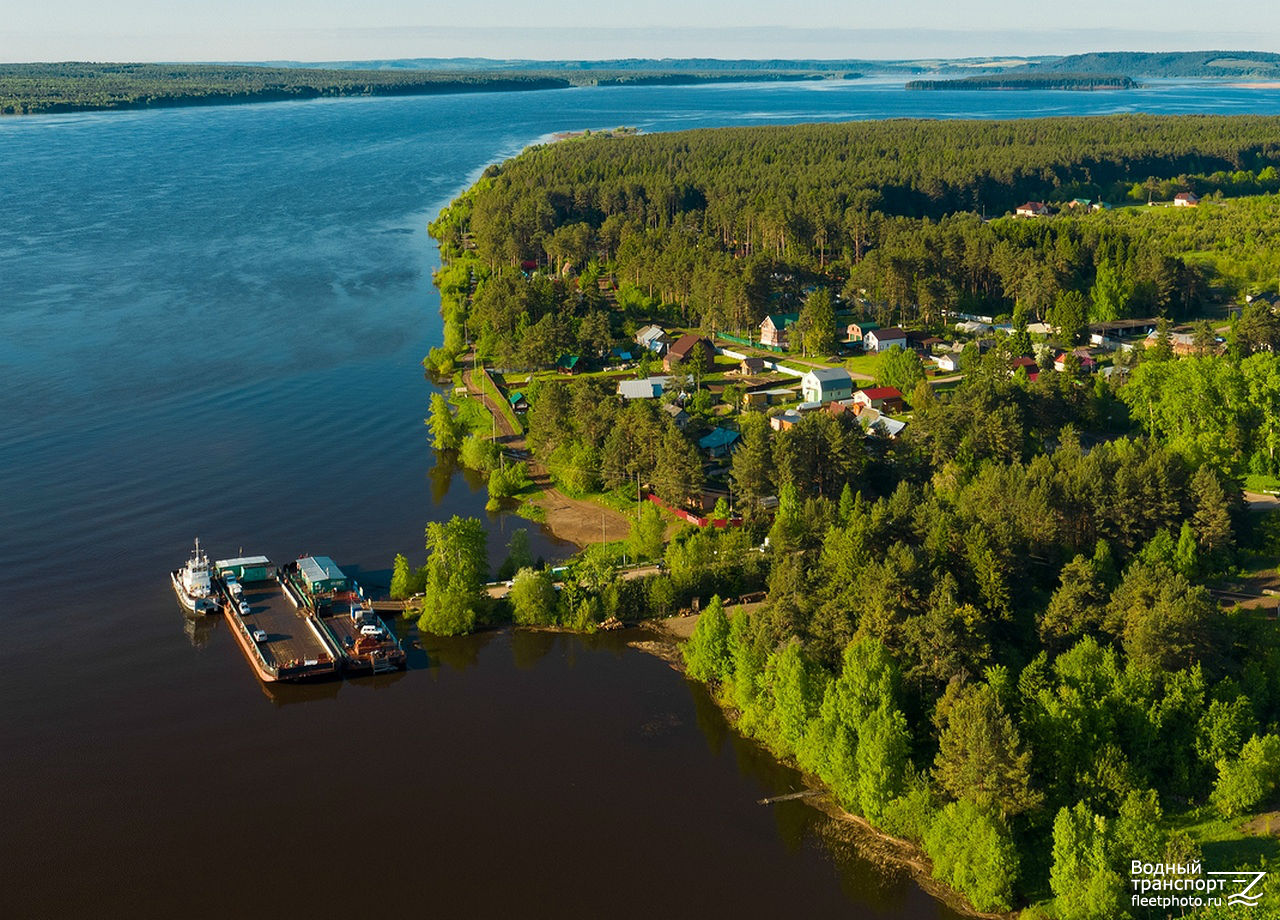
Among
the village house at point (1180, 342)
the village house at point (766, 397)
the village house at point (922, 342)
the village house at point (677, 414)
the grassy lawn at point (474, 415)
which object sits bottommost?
the grassy lawn at point (474, 415)

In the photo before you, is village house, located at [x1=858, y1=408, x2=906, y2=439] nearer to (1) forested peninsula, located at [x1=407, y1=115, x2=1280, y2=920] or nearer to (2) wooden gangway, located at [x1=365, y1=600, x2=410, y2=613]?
(1) forested peninsula, located at [x1=407, y1=115, x2=1280, y2=920]

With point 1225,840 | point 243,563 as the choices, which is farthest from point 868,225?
point 1225,840

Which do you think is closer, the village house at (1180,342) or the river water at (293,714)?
the river water at (293,714)

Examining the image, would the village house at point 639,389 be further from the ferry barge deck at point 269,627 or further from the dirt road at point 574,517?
the ferry barge deck at point 269,627

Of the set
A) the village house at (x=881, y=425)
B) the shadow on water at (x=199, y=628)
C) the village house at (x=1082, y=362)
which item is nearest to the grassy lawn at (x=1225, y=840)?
the village house at (x=881, y=425)

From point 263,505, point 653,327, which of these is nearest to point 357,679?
point 263,505

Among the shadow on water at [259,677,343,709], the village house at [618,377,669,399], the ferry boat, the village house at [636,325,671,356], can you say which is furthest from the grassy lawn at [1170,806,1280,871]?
the village house at [636,325,671,356]

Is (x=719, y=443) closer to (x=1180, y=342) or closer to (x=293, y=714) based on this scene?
(x=293, y=714)

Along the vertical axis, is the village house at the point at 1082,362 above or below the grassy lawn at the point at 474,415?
above

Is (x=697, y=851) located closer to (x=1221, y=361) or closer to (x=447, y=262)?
(x=1221, y=361)
